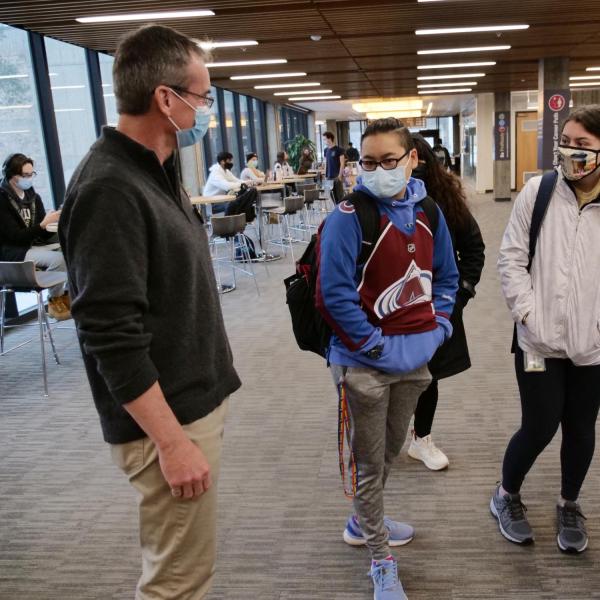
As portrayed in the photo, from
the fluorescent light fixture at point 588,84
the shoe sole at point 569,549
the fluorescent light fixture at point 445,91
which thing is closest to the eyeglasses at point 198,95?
the shoe sole at point 569,549

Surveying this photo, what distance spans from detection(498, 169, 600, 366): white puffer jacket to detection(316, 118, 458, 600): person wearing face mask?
276 millimetres

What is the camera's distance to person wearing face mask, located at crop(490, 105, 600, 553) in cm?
191

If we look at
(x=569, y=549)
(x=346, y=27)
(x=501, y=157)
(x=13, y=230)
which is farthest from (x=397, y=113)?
(x=569, y=549)

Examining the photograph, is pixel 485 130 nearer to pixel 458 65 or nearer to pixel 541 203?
pixel 458 65

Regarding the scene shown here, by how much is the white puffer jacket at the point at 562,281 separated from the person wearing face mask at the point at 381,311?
0.28 meters

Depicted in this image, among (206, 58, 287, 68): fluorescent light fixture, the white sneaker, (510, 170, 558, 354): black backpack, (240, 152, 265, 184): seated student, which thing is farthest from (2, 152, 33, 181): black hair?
(240, 152, 265, 184): seated student

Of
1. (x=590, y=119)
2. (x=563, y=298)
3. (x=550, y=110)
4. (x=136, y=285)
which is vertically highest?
(x=550, y=110)

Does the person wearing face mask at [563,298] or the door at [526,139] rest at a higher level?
the door at [526,139]

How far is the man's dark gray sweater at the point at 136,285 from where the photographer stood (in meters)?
1.07

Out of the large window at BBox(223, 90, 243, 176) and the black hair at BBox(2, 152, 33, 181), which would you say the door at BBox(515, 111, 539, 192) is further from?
the black hair at BBox(2, 152, 33, 181)

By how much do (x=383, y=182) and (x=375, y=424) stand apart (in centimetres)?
73

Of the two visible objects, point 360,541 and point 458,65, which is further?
point 458,65

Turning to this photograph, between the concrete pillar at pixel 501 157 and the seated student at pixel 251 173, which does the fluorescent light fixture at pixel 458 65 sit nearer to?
the seated student at pixel 251 173

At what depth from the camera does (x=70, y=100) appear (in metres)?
7.46
